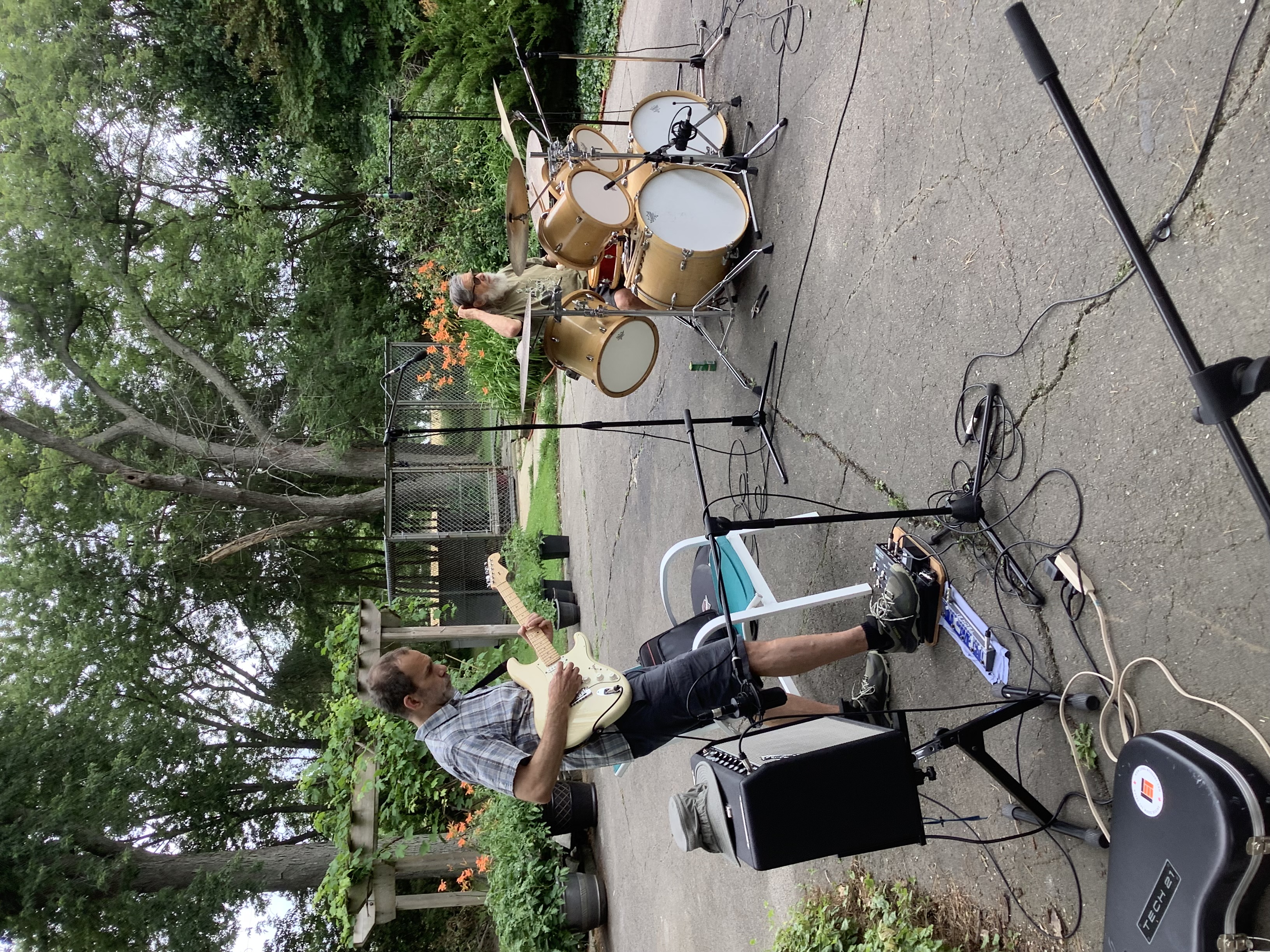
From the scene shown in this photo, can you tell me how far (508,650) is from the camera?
35.3 feet

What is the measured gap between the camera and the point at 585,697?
11.1 ft

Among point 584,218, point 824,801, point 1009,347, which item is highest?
point 584,218

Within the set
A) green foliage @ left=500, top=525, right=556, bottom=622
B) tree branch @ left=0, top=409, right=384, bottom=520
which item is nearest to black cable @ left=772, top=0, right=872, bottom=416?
green foliage @ left=500, top=525, right=556, bottom=622

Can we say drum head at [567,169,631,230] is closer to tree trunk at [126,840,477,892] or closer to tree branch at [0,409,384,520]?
tree trunk at [126,840,477,892]

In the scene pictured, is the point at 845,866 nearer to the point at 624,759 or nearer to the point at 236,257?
the point at 624,759

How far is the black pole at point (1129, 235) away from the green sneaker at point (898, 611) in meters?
1.95

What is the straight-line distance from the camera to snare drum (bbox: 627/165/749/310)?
4.53 meters

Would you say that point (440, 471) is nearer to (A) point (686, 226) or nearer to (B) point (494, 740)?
(A) point (686, 226)

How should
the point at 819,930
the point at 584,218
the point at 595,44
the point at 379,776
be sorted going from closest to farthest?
the point at 819,930 < the point at 584,218 < the point at 379,776 < the point at 595,44

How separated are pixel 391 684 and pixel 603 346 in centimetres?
235

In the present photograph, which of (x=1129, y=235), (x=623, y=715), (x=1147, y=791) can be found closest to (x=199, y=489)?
(x=623, y=715)

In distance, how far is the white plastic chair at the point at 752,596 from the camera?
3.45 metres

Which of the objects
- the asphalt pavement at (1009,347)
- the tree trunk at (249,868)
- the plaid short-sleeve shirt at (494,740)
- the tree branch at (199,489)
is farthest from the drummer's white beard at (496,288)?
the tree branch at (199,489)

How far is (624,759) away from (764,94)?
13.0 ft
